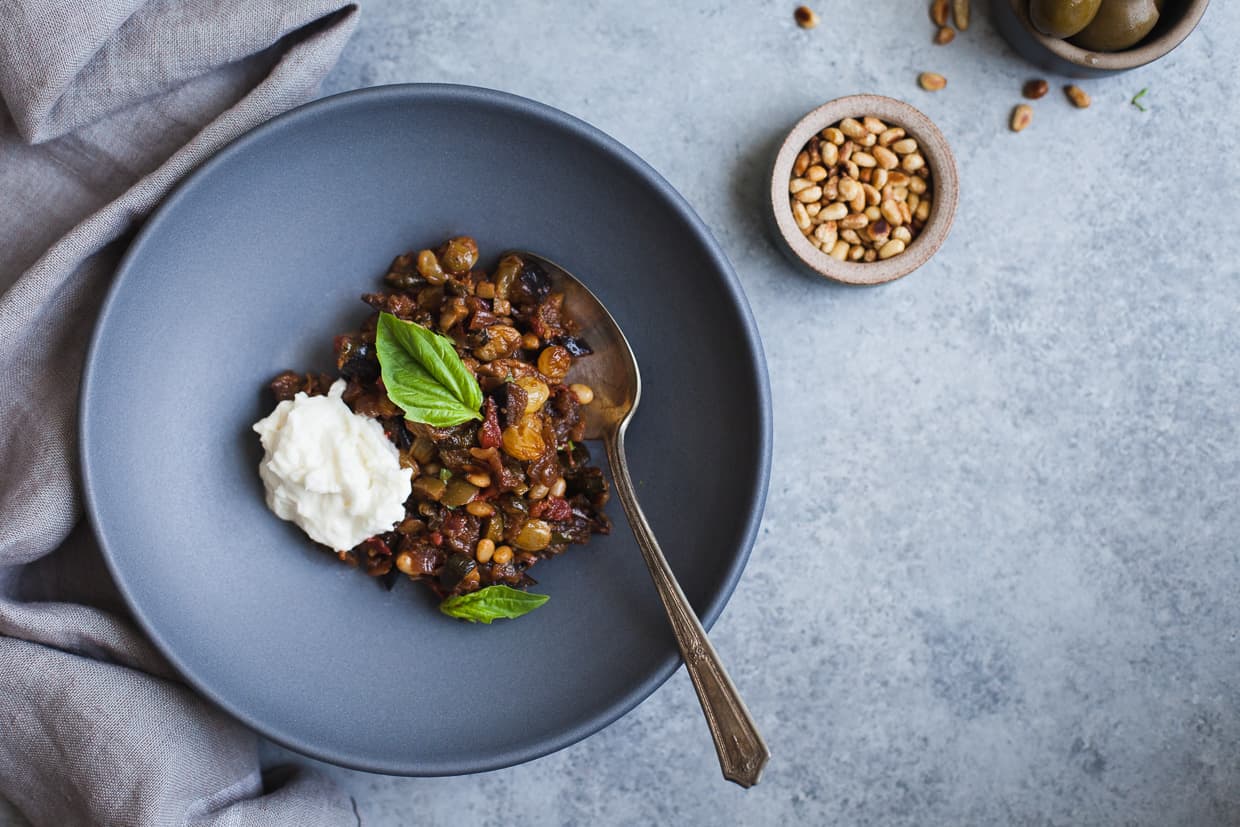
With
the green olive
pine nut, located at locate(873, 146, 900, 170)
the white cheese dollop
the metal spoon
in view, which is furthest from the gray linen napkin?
the green olive

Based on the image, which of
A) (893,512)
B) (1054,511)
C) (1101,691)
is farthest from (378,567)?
(1101,691)

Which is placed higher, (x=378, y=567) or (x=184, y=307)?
(x=184, y=307)

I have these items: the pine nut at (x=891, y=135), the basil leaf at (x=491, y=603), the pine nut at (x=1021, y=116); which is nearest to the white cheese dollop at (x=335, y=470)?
the basil leaf at (x=491, y=603)

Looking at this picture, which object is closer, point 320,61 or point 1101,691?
point 320,61

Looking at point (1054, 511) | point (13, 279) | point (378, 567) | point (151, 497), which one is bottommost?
point (1054, 511)

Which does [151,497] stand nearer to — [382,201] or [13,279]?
[13,279]
